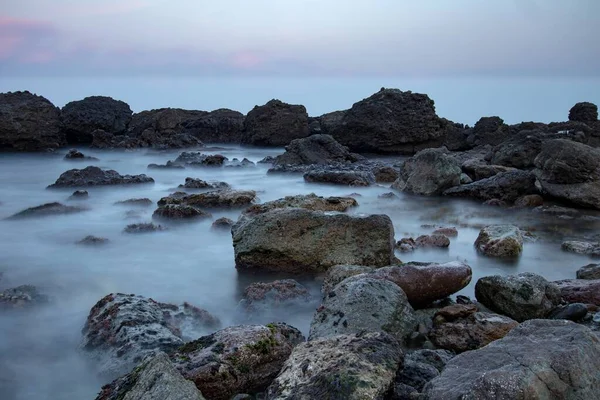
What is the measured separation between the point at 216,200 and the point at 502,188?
5.44 m

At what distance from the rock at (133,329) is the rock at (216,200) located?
504 cm

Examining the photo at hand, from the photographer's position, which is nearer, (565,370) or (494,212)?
(565,370)

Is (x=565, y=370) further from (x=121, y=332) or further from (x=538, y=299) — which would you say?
(x=121, y=332)

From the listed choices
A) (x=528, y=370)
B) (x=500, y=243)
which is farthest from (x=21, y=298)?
(x=500, y=243)

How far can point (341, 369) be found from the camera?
2.83 meters

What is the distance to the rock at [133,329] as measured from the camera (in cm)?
410

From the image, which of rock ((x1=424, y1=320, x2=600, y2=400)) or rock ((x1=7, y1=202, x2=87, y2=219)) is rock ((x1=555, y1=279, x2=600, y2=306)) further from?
rock ((x1=7, y1=202, x2=87, y2=219))

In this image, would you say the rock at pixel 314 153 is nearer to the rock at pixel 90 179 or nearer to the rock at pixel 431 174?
the rock at pixel 431 174

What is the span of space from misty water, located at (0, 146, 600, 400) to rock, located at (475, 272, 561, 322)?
692 mm

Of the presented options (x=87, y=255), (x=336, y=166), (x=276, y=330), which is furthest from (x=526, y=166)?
(x=276, y=330)

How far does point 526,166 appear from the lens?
13.6 meters

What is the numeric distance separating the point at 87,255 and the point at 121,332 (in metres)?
3.29

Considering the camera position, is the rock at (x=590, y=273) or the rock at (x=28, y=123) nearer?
the rock at (x=590, y=273)

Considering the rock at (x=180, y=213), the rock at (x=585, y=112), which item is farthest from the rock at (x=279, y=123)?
the rock at (x=180, y=213)
